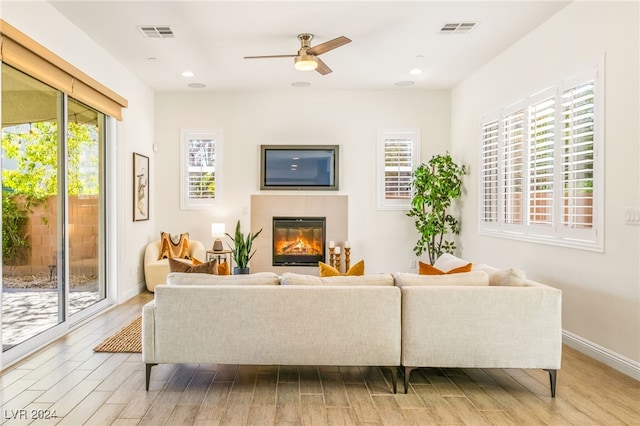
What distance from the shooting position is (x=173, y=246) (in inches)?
247

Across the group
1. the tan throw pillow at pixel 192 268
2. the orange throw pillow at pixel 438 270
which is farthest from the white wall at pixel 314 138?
the tan throw pillow at pixel 192 268

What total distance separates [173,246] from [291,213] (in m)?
1.83

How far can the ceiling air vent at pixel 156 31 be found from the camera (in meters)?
4.22

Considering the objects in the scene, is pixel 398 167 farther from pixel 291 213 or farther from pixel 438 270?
pixel 438 270

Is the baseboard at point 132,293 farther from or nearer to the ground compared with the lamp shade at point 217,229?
nearer to the ground

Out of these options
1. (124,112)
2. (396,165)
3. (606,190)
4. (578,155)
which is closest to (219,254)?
(124,112)

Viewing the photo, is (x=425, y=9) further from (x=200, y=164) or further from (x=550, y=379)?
(x=200, y=164)

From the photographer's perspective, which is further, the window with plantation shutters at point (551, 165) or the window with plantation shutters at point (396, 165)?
the window with plantation shutters at point (396, 165)

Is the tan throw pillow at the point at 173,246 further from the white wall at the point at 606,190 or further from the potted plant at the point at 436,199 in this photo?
the white wall at the point at 606,190

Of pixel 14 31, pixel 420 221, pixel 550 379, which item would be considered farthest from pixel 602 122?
pixel 14 31

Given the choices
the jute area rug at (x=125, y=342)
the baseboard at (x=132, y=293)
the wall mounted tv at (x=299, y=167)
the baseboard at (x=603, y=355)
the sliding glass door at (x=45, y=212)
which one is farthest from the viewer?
the wall mounted tv at (x=299, y=167)

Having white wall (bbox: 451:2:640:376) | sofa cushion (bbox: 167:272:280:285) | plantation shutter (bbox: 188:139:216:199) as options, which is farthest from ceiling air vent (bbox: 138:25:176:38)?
white wall (bbox: 451:2:640:376)

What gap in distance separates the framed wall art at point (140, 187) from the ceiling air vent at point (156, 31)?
1.92m

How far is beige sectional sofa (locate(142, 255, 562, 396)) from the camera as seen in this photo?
2.77 meters
